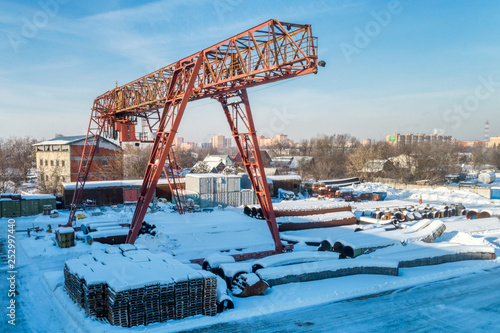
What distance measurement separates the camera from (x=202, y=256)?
48.2ft

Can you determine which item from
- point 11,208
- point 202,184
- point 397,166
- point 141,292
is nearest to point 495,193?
point 397,166

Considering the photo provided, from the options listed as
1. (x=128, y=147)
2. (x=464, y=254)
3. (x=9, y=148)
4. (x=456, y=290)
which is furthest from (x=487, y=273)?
(x=9, y=148)

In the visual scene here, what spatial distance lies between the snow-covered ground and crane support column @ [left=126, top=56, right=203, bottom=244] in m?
2.10

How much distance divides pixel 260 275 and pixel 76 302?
195 inches

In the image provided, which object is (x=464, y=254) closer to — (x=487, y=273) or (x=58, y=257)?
(x=487, y=273)

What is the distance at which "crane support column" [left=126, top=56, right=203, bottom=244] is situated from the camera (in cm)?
1314

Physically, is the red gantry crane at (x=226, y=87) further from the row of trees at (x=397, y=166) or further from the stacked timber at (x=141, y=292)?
the row of trees at (x=397, y=166)

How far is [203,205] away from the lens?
26.6m

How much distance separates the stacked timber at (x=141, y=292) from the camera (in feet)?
25.9

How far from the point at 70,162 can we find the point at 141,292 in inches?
1136

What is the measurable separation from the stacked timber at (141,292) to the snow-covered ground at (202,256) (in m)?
0.21

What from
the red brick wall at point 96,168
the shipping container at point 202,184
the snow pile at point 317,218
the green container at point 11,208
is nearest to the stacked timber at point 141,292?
the snow pile at point 317,218

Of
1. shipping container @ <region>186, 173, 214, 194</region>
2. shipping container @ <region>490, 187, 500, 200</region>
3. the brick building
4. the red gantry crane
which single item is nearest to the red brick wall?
the brick building

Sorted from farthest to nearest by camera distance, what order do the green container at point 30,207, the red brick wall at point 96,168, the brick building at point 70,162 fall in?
the red brick wall at point 96,168, the brick building at point 70,162, the green container at point 30,207
